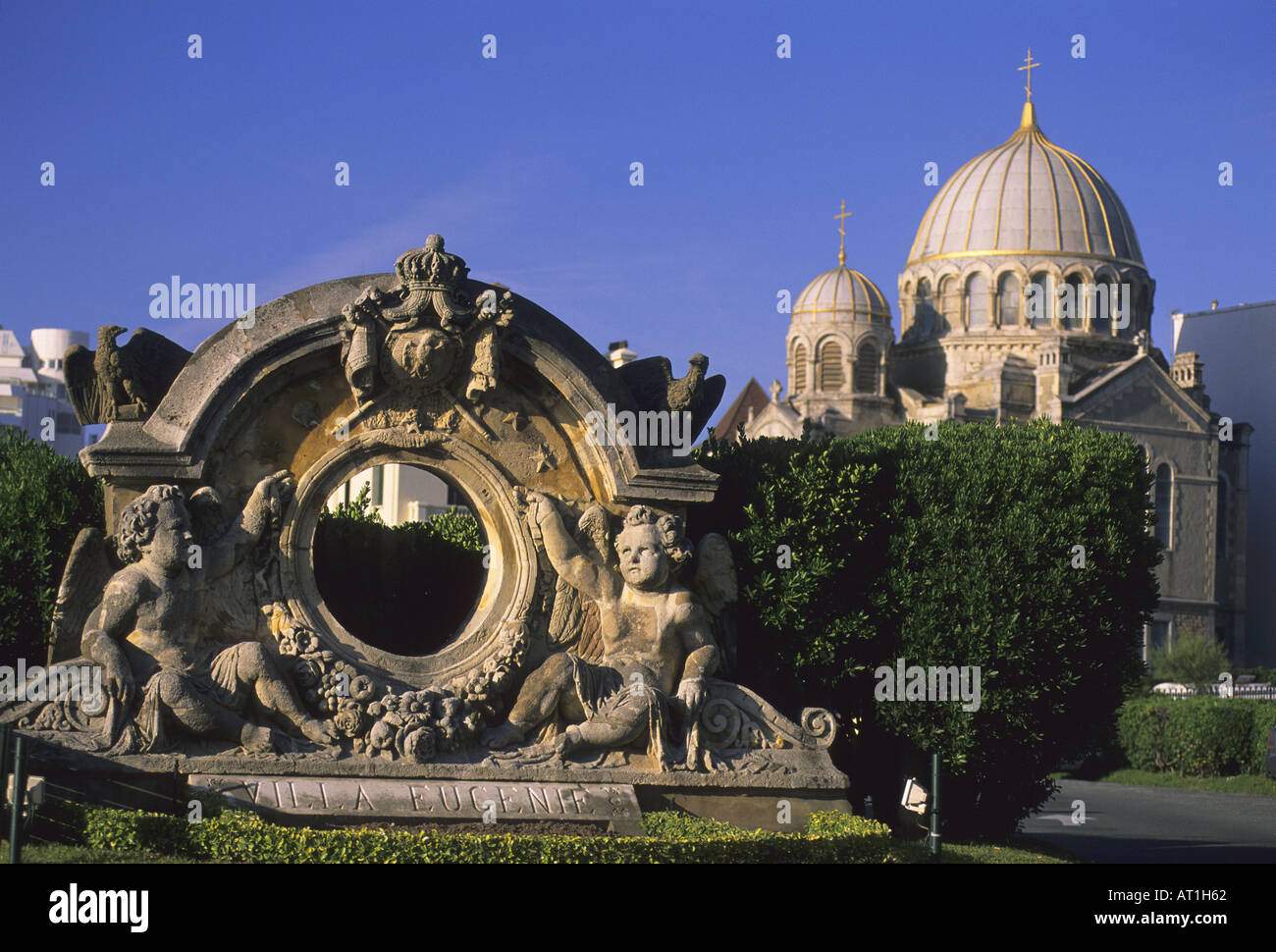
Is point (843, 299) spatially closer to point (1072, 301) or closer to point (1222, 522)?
point (1072, 301)

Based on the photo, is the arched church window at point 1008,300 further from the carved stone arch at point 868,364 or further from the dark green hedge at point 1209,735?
the dark green hedge at point 1209,735

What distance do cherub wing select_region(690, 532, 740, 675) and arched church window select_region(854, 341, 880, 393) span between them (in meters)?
60.4

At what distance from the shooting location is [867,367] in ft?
258

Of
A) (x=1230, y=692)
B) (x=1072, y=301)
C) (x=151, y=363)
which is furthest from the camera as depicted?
(x=1072, y=301)

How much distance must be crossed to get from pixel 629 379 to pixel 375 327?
306 centimetres

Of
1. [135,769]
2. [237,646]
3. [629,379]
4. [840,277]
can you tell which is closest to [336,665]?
[237,646]

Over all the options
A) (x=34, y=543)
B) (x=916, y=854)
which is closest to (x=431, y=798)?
(x=916, y=854)

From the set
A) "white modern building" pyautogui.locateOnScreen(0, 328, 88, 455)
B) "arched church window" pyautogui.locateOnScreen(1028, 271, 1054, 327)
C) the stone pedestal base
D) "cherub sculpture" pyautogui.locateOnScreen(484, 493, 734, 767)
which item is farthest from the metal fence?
"white modern building" pyautogui.locateOnScreen(0, 328, 88, 455)

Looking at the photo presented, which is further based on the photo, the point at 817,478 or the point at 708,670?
the point at 817,478

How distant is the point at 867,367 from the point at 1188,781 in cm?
3712

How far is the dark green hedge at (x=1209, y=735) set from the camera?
4388 cm

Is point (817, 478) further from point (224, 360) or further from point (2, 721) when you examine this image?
point (2, 721)

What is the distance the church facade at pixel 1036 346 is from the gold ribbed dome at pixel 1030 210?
0.08m
